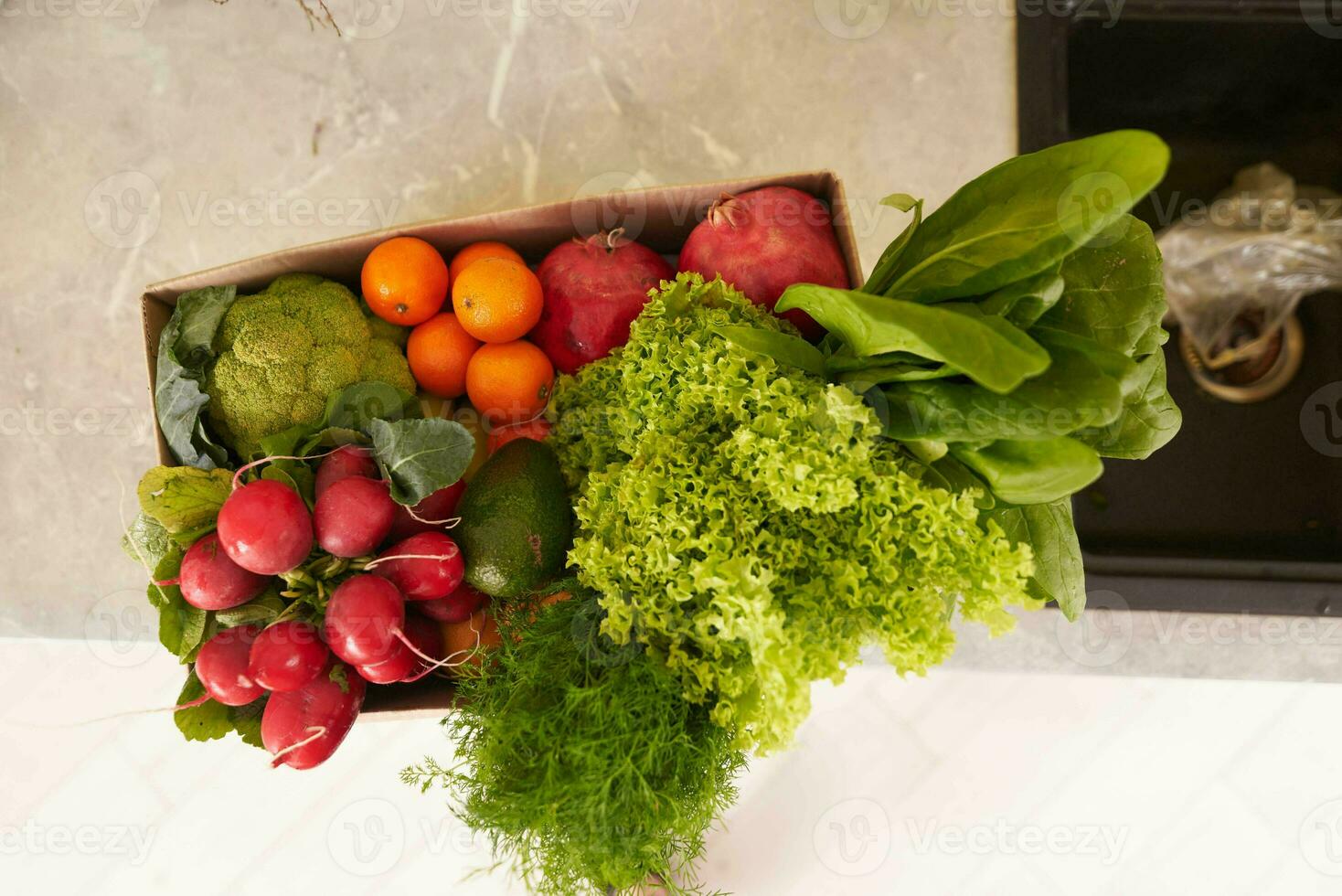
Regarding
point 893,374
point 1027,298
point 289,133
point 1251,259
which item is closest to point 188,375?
point 289,133

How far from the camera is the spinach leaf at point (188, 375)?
2.72 feet

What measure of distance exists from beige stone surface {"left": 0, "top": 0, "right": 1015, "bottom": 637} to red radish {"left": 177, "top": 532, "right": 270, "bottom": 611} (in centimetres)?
43

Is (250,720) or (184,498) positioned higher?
(184,498)

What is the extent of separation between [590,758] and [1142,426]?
0.60 metres

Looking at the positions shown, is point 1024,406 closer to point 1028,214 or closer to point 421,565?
point 1028,214

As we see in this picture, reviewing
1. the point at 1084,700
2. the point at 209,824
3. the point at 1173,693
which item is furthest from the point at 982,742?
the point at 209,824

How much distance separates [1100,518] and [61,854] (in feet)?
5.32

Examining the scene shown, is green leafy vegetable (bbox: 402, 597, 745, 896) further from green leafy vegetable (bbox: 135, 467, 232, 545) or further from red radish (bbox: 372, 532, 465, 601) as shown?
green leafy vegetable (bbox: 135, 467, 232, 545)

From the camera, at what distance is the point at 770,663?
2.04ft

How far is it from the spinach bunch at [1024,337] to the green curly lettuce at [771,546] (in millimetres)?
45

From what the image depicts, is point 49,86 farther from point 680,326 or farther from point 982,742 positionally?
point 982,742

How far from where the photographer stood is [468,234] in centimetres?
93

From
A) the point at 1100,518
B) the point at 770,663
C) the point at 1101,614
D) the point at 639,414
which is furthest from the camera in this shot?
the point at 1100,518

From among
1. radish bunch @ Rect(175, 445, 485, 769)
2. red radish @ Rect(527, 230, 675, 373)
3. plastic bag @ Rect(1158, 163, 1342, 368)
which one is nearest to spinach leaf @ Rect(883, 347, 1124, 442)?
red radish @ Rect(527, 230, 675, 373)
